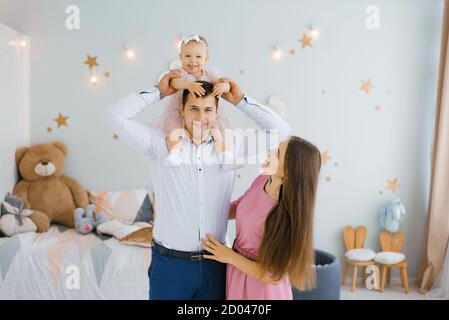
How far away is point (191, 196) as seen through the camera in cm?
142

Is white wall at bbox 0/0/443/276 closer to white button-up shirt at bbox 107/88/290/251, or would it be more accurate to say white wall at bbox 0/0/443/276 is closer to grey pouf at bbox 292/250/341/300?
grey pouf at bbox 292/250/341/300

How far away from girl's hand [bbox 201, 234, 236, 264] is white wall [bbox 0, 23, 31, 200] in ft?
6.32

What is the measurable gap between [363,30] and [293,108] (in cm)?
65

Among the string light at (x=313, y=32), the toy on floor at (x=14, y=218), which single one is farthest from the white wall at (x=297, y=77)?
the toy on floor at (x=14, y=218)

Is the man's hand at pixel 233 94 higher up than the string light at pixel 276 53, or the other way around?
the string light at pixel 276 53

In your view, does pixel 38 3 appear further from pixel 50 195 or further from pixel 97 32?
pixel 50 195

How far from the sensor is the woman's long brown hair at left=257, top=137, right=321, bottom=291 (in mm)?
1282

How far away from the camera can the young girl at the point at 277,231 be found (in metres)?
1.29

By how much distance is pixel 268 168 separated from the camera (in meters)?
1.35

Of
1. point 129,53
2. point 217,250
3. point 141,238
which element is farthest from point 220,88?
point 129,53

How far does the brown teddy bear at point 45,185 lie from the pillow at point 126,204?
0.37 ft

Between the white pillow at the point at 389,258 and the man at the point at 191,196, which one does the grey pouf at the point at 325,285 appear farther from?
the man at the point at 191,196

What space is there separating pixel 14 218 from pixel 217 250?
6.00 ft
